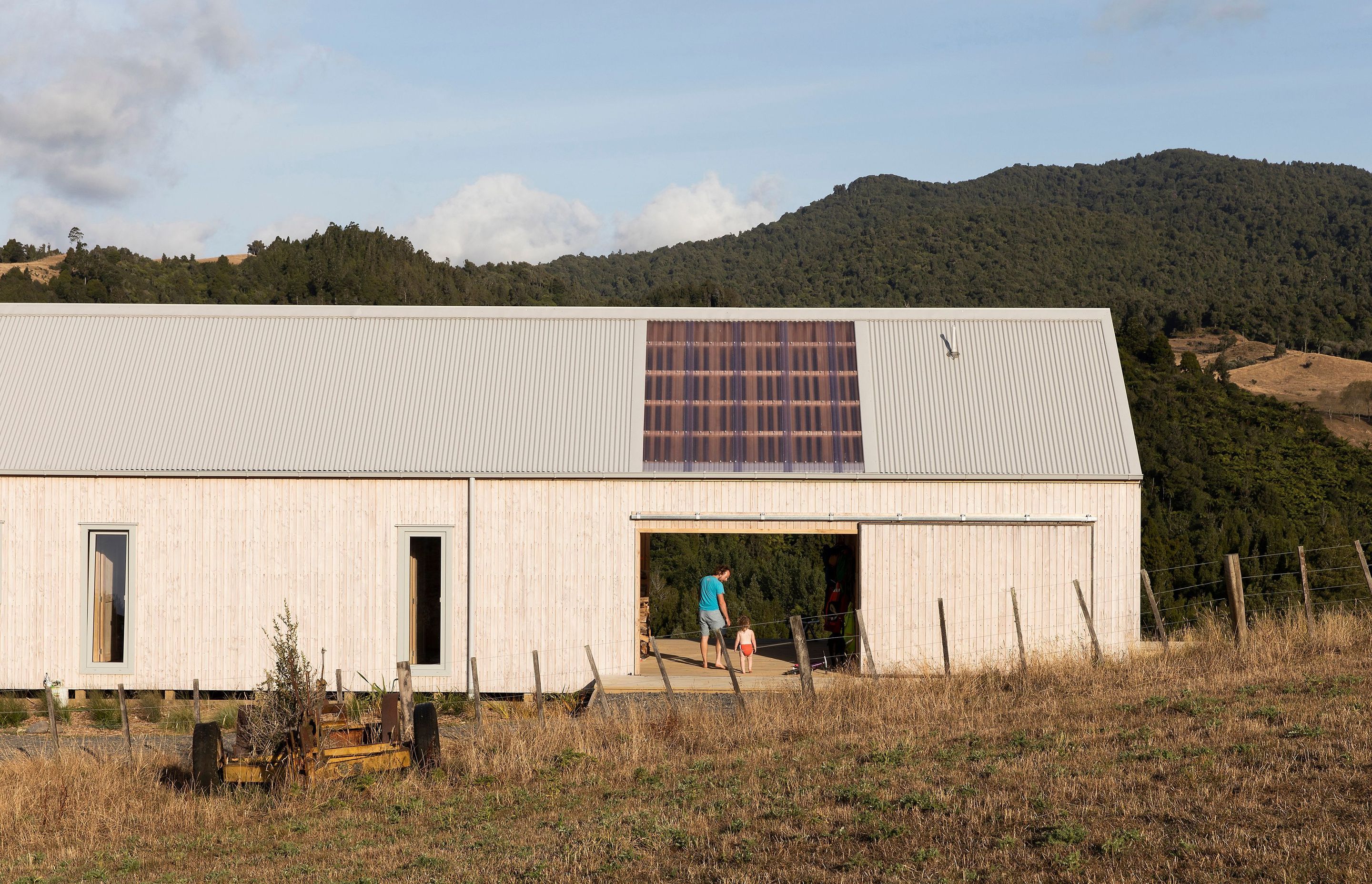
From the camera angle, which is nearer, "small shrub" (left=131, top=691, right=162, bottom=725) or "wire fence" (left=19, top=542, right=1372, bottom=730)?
"small shrub" (left=131, top=691, right=162, bottom=725)

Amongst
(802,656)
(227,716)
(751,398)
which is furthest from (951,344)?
(227,716)

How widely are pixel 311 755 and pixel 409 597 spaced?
579 cm

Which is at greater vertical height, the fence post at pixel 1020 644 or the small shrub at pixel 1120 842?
the fence post at pixel 1020 644

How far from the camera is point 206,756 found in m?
10.9

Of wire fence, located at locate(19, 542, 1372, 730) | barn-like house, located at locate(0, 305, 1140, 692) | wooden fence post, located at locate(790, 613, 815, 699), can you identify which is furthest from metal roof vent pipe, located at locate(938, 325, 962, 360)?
wooden fence post, located at locate(790, 613, 815, 699)

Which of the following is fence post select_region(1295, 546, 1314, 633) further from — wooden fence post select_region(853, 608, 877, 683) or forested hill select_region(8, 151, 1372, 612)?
forested hill select_region(8, 151, 1372, 612)

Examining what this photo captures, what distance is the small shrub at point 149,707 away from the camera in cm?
1568

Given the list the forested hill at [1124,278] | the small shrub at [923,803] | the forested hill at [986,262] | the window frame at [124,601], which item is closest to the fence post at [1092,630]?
the small shrub at [923,803]

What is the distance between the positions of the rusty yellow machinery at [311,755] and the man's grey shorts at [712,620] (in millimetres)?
6057

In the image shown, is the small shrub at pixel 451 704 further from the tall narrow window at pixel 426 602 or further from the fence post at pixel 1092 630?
the fence post at pixel 1092 630

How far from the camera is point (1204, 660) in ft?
46.3

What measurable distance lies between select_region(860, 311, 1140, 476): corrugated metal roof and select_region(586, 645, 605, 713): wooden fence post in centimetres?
468

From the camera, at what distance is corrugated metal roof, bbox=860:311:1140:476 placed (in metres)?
16.8

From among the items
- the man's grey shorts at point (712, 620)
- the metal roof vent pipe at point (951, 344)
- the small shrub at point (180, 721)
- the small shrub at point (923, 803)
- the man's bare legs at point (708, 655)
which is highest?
the metal roof vent pipe at point (951, 344)
